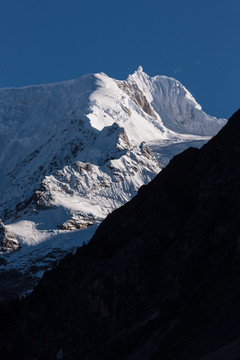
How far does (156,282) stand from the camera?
183ft

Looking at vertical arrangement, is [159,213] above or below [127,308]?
above

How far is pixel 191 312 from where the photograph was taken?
49625 millimetres

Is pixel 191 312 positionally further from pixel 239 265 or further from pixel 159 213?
pixel 159 213

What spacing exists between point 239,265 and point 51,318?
16.7 m

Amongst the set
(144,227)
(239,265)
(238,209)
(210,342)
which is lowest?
(210,342)

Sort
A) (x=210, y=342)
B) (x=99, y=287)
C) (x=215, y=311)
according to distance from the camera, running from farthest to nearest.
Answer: (x=99, y=287) < (x=215, y=311) < (x=210, y=342)

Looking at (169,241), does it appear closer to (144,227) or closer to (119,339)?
(144,227)

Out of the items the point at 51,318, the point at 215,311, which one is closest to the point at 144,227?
the point at 51,318

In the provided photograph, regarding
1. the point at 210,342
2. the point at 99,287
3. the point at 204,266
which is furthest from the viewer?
the point at 99,287

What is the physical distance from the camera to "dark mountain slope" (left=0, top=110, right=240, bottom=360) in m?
49.0

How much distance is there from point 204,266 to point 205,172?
10.1 metres

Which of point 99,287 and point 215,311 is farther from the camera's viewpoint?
point 99,287

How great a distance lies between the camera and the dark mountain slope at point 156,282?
49000 millimetres

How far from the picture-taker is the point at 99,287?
5812 centimetres
